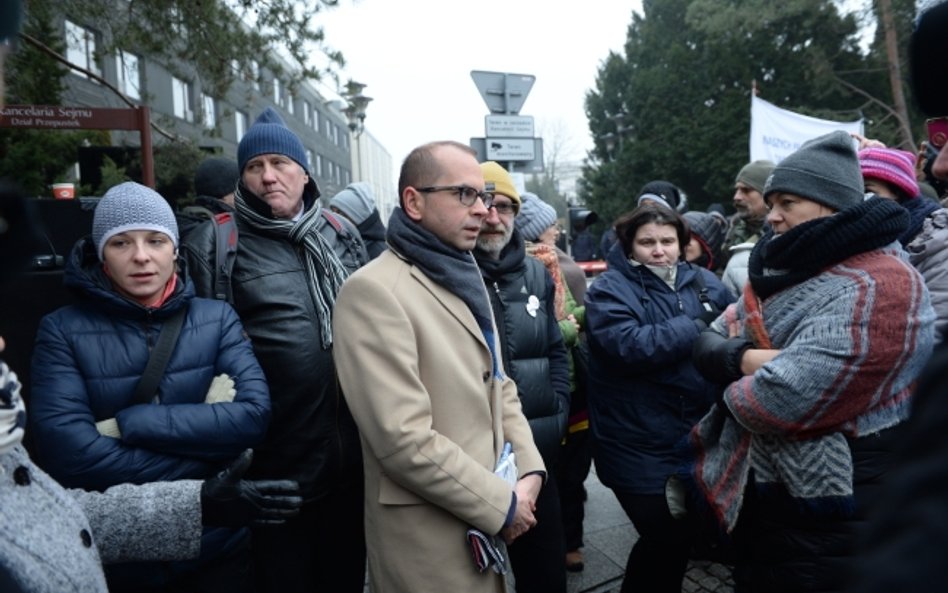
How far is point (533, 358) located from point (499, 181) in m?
0.94

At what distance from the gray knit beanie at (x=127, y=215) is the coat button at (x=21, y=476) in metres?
0.94

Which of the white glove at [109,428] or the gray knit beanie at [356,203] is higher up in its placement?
the gray knit beanie at [356,203]

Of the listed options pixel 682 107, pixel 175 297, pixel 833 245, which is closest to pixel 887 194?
pixel 833 245

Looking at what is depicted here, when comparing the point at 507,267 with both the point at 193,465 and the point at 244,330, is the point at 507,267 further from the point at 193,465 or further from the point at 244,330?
the point at 193,465

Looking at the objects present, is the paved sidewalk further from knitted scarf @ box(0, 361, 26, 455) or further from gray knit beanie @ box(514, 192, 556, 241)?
knitted scarf @ box(0, 361, 26, 455)

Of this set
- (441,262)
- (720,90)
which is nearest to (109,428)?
(441,262)

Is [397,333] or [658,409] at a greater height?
[397,333]

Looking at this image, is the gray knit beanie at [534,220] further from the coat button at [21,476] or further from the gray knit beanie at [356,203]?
the coat button at [21,476]

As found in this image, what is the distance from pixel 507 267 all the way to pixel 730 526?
1.29 m

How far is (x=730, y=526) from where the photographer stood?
217cm

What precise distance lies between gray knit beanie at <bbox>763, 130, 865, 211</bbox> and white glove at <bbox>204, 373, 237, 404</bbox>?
188 cm

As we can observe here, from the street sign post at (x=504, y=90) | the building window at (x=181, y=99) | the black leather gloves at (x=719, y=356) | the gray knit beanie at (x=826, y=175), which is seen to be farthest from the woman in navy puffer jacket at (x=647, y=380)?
the building window at (x=181, y=99)

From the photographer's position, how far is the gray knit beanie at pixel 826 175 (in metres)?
2.10

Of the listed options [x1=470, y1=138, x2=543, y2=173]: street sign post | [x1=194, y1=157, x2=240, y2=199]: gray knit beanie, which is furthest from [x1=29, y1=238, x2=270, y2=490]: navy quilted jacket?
[x1=470, y1=138, x2=543, y2=173]: street sign post
